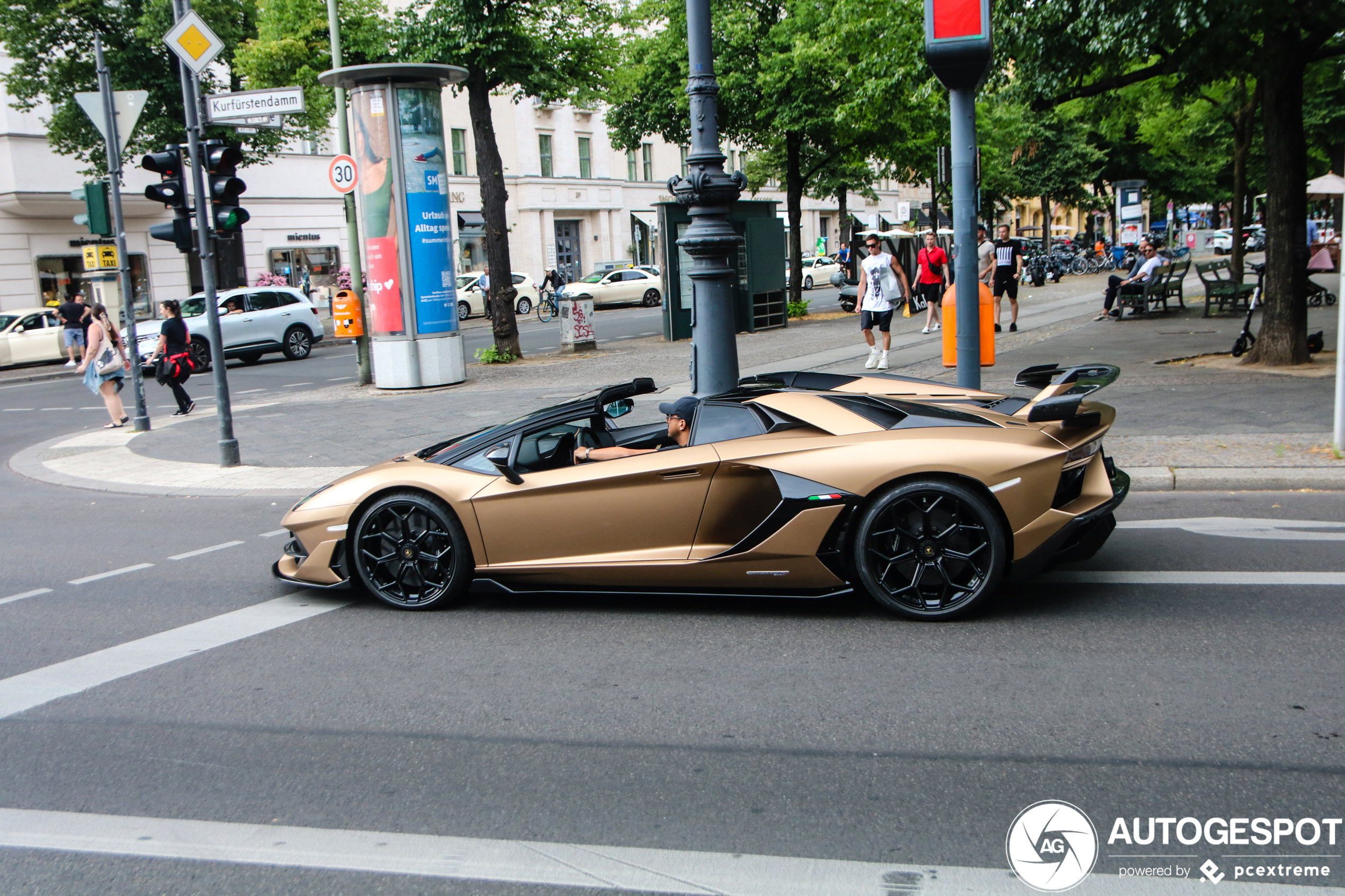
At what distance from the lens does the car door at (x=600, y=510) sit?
207 inches

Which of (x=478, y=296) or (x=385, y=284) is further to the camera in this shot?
(x=478, y=296)

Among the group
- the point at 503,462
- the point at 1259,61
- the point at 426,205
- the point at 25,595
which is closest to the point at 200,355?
the point at 426,205

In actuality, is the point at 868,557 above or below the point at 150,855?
above

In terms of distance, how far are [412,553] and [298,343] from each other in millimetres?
22168

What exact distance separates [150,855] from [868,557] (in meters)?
3.02

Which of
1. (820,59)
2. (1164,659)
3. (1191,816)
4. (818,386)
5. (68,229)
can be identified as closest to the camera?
(1191,816)

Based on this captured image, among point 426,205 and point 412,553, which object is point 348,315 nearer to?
point 426,205

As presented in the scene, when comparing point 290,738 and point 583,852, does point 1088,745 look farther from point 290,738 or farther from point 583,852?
point 290,738

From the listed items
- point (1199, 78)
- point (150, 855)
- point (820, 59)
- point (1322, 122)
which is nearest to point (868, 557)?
point (150, 855)

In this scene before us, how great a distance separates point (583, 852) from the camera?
3215 millimetres

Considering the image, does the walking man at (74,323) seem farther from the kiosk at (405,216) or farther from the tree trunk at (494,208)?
the tree trunk at (494,208)

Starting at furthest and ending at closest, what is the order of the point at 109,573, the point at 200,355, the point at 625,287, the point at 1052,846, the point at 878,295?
1. the point at 625,287
2. the point at 200,355
3. the point at 878,295
4. the point at 109,573
5. the point at 1052,846

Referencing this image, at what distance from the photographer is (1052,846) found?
10.2 feet

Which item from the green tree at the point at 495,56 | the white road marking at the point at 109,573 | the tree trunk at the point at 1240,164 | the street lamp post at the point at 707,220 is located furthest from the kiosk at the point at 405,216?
the tree trunk at the point at 1240,164
